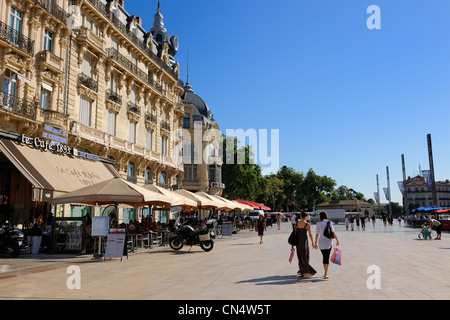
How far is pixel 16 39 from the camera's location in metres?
17.5

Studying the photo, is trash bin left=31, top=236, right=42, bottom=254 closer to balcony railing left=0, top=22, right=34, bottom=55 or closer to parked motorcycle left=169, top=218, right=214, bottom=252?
parked motorcycle left=169, top=218, right=214, bottom=252

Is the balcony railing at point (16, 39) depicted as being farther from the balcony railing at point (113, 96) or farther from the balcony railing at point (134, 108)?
the balcony railing at point (134, 108)

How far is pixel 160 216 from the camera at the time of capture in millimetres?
31312

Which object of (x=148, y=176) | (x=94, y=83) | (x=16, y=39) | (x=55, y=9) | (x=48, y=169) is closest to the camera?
(x=48, y=169)

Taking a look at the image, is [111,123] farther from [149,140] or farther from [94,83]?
[149,140]

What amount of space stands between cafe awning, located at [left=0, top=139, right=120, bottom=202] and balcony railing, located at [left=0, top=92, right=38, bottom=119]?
1561mm

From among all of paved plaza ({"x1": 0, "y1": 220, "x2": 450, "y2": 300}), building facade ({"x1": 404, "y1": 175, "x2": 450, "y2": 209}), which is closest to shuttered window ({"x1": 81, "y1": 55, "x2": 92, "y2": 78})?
paved plaza ({"x1": 0, "y1": 220, "x2": 450, "y2": 300})

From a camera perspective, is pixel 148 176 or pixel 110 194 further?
pixel 148 176

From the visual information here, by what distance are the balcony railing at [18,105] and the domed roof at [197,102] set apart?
36.4 metres

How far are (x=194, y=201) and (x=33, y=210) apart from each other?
835cm

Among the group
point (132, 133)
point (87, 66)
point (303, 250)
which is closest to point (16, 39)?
point (87, 66)

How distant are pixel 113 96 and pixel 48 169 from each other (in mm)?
10399
